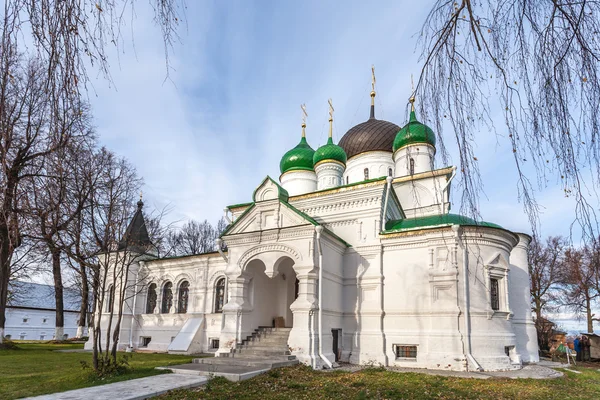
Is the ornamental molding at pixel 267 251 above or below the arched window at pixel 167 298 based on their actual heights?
above

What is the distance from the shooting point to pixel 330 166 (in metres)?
20.4

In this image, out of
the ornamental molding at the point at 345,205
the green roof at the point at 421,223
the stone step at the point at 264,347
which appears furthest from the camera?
the ornamental molding at the point at 345,205

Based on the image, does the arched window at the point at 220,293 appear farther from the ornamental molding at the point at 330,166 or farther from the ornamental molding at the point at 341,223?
the ornamental molding at the point at 330,166

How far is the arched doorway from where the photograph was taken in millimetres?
14812

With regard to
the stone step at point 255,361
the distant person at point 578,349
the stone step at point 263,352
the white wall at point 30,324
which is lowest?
the white wall at point 30,324

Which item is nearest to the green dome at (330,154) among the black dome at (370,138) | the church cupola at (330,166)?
the church cupola at (330,166)

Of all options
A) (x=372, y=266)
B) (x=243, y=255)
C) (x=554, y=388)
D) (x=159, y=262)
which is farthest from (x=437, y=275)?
(x=159, y=262)

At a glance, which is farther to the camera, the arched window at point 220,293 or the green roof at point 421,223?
the arched window at point 220,293

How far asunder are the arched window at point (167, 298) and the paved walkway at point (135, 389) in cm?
1069

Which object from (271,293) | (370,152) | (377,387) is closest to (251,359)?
(271,293)

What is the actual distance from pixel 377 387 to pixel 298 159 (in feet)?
48.3

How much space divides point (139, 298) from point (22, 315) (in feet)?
87.7

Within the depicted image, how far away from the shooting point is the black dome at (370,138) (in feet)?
70.4

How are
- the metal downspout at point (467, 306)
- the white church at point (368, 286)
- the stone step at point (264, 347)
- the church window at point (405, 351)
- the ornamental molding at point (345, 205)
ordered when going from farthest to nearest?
the ornamental molding at point (345, 205) < the church window at point (405, 351) < the stone step at point (264, 347) < the white church at point (368, 286) < the metal downspout at point (467, 306)
